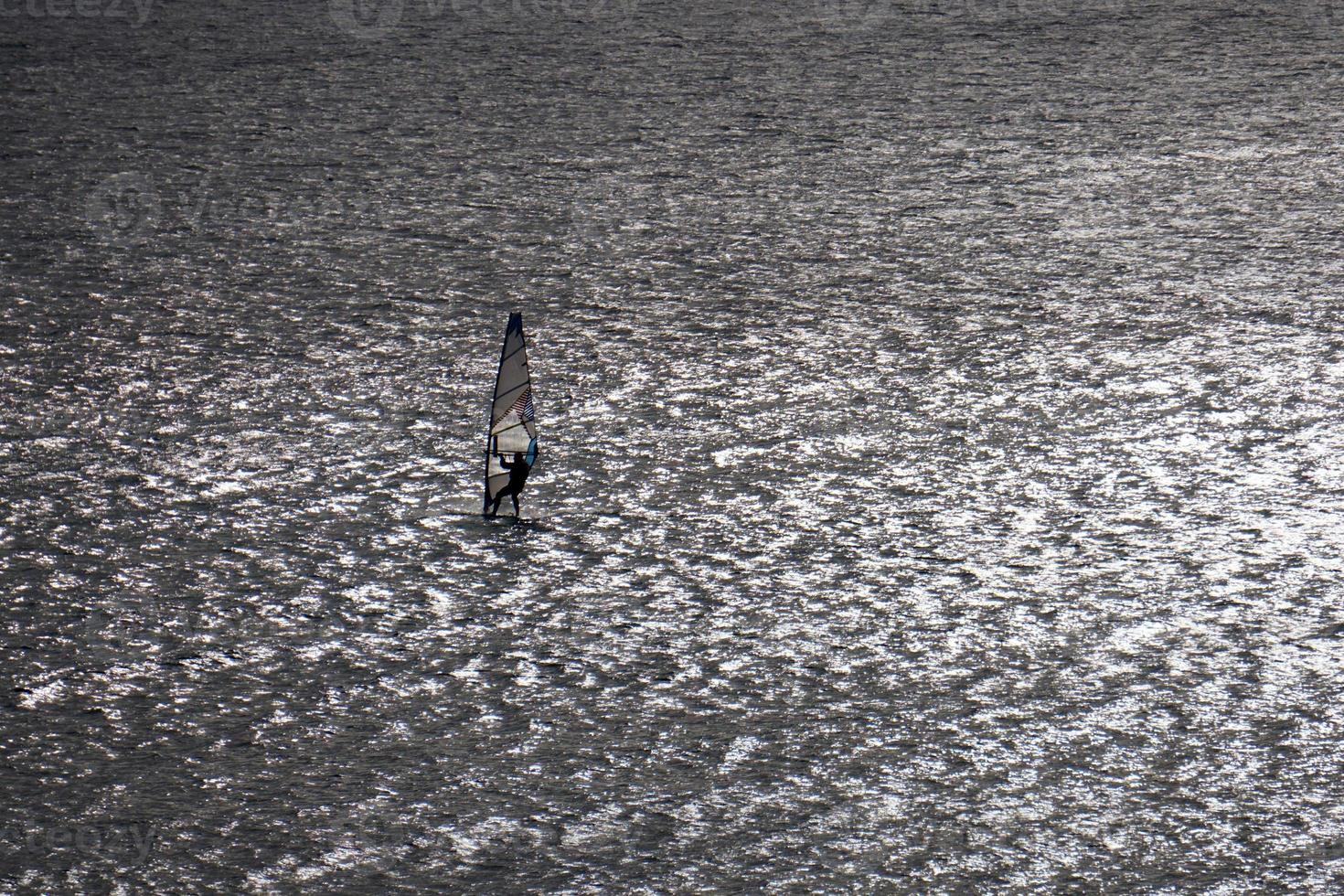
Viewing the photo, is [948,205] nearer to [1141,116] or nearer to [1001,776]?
[1141,116]

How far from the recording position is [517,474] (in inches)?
51.5

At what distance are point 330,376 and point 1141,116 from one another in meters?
1.32

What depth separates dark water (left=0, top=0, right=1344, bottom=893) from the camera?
0.96 m

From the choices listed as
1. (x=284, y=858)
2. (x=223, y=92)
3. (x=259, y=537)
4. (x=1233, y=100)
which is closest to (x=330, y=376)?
(x=259, y=537)

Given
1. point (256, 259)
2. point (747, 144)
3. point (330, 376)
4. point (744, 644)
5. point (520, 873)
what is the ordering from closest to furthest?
point (520, 873) → point (744, 644) → point (330, 376) → point (256, 259) → point (747, 144)

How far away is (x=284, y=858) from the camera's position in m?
0.92
